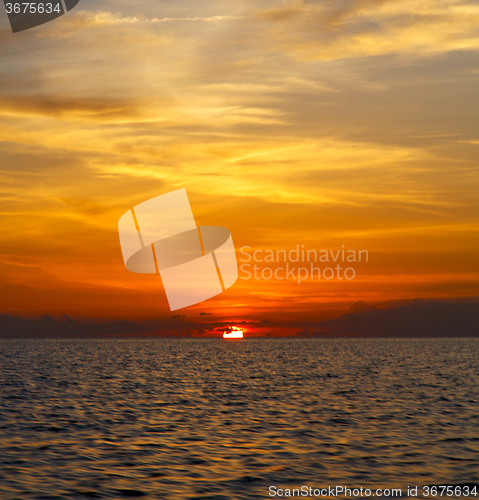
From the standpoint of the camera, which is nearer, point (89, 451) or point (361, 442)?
point (89, 451)

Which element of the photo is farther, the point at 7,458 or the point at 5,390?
the point at 5,390

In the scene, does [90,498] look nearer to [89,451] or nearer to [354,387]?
[89,451]

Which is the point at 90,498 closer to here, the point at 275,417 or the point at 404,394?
the point at 275,417

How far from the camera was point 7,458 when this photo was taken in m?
26.9

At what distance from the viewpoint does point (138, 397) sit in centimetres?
5216

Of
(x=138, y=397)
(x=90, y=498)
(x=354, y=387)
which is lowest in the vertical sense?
(x=354, y=387)

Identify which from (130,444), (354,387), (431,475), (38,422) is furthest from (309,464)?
(354,387)

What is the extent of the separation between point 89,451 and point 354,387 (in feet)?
129

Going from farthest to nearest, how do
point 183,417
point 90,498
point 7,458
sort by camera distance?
point 183,417 → point 7,458 → point 90,498

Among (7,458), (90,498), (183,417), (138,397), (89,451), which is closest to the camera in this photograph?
(90,498)

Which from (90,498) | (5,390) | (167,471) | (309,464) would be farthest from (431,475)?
(5,390)

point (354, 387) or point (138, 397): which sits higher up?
point (138, 397)

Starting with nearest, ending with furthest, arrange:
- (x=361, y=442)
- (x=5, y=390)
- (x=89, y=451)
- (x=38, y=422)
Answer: (x=89, y=451)
(x=361, y=442)
(x=38, y=422)
(x=5, y=390)

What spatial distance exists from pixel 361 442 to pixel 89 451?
49.8ft
